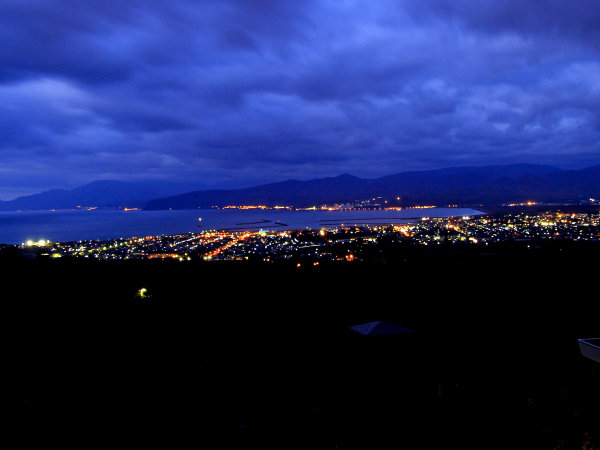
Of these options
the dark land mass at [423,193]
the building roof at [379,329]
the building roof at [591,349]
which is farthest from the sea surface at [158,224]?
the building roof at [591,349]

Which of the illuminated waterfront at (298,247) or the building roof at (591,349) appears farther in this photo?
the illuminated waterfront at (298,247)

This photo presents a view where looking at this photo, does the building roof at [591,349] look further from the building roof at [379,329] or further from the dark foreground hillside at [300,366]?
the building roof at [379,329]

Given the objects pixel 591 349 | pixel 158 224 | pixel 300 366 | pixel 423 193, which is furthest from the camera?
pixel 423 193

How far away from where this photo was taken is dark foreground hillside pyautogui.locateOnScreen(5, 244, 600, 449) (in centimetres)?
448

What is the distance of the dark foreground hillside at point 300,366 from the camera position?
448cm

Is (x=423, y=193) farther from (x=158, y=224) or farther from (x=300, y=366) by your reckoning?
(x=300, y=366)

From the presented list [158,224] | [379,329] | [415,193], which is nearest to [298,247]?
[379,329]

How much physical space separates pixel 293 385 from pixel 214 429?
5.34ft

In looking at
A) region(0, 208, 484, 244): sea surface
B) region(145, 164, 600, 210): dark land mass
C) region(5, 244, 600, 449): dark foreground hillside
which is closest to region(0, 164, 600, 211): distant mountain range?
region(145, 164, 600, 210): dark land mass

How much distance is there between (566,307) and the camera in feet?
35.2

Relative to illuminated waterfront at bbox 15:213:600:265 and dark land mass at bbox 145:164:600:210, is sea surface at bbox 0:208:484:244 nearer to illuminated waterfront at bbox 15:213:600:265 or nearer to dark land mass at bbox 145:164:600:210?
illuminated waterfront at bbox 15:213:600:265

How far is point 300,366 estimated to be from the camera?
6.67 m

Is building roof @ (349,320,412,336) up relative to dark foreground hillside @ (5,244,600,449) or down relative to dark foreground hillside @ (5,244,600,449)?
up

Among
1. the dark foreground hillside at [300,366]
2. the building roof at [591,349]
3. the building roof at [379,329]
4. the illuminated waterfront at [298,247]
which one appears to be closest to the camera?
the dark foreground hillside at [300,366]
